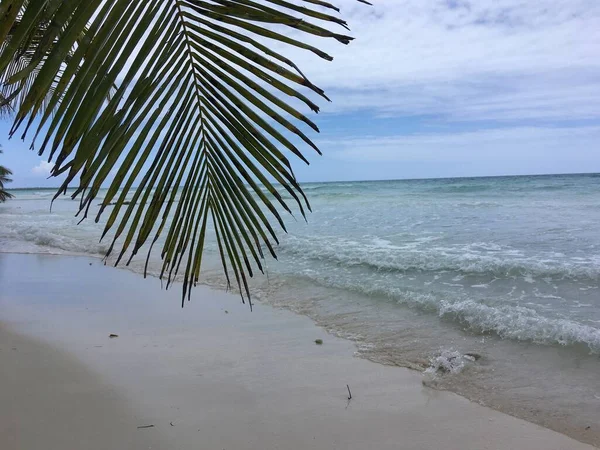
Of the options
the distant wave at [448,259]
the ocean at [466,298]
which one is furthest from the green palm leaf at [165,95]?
the distant wave at [448,259]

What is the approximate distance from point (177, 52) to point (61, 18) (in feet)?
0.97

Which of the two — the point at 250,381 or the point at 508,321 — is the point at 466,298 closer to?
the point at 508,321

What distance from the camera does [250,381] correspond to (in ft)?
13.5

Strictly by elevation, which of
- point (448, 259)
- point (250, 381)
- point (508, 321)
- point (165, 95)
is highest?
point (165, 95)

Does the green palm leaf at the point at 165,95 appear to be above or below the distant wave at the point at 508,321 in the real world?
above

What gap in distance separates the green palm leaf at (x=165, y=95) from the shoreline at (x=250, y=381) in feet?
8.09

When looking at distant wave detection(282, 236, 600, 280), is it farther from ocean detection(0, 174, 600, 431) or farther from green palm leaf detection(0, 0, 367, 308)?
green palm leaf detection(0, 0, 367, 308)

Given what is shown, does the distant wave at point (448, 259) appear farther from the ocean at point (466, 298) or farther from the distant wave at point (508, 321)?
the distant wave at point (508, 321)

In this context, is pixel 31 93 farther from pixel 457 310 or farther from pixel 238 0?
pixel 457 310

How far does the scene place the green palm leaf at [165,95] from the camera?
0.90 m

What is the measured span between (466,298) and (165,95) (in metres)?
6.31

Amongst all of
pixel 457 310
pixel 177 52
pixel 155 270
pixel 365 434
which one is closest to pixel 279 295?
pixel 457 310

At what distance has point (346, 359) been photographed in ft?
15.5

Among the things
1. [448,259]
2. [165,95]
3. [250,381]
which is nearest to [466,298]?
[448,259]
